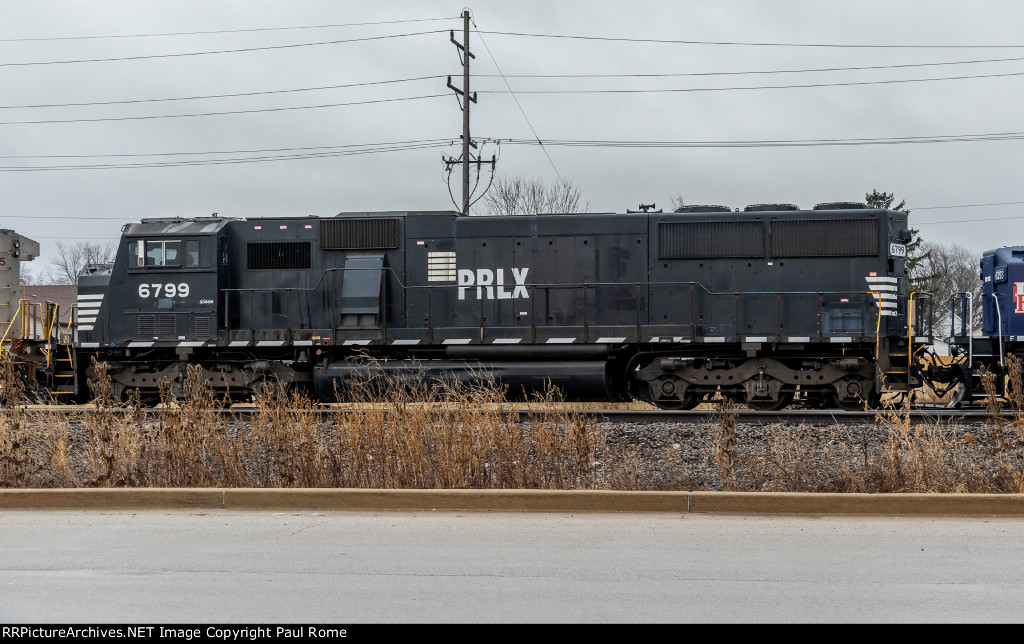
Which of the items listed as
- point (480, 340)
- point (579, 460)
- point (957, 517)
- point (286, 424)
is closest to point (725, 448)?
point (579, 460)

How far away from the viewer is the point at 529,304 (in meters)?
16.7

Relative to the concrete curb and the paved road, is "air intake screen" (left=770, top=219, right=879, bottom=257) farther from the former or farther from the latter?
the paved road

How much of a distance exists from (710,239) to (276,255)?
25.8 ft

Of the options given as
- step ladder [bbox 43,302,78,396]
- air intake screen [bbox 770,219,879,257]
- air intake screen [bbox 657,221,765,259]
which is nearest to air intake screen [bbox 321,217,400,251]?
air intake screen [bbox 657,221,765,259]

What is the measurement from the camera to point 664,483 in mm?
9367

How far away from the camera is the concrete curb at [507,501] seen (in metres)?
7.98

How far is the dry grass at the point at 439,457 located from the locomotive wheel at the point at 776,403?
517 cm

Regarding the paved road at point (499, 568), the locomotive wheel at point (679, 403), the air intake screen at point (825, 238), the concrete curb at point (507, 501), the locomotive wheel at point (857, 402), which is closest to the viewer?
the paved road at point (499, 568)

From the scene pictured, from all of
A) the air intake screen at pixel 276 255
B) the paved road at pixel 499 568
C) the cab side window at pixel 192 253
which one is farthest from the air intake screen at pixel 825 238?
the cab side window at pixel 192 253

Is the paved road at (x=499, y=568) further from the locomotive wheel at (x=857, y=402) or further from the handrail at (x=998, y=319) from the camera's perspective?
the handrail at (x=998, y=319)

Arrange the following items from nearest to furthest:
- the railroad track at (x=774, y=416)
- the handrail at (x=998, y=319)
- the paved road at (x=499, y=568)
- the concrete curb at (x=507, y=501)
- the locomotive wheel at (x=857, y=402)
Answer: the paved road at (x=499, y=568) < the concrete curb at (x=507, y=501) < the railroad track at (x=774, y=416) < the handrail at (x=998, y=319) < the locomotive wheel at (x=857, y=402)

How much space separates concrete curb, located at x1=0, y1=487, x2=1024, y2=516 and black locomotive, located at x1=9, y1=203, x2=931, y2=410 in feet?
24.2

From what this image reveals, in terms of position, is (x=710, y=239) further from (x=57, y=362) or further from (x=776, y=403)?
(x=57, y=362)

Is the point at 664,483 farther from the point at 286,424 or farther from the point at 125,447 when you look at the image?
the point at 125,447
